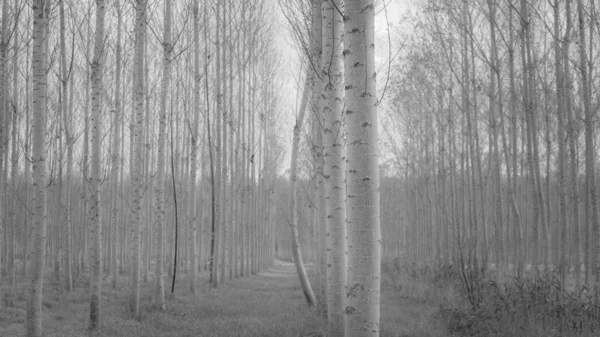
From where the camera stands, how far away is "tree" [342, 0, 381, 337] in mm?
2811

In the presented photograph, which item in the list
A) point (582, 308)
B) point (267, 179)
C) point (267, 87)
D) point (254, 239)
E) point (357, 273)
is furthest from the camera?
point (267, 179)

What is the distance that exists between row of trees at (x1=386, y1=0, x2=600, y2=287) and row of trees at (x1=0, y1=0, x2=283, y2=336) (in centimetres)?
534

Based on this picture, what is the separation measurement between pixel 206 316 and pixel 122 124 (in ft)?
27.0

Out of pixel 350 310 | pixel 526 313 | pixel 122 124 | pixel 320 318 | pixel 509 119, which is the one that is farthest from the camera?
pixel 122 124

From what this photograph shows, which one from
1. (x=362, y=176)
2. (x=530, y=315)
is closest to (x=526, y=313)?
(x=530, y=315)

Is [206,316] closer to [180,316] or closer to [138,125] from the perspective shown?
[180,316]

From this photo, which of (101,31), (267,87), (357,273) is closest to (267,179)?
(267,87)

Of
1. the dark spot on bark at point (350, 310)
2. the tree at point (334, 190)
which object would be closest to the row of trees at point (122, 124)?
the tree at point (334, 190)

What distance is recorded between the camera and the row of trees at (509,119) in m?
9.46

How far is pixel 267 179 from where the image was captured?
88.9 ft

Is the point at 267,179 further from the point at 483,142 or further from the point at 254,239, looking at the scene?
the point at 483,142

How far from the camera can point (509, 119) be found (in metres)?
13.1

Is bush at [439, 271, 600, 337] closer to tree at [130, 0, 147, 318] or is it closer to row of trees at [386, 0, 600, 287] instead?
row of trees at [386, 0, 600, 287]

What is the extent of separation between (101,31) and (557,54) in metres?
8.41
